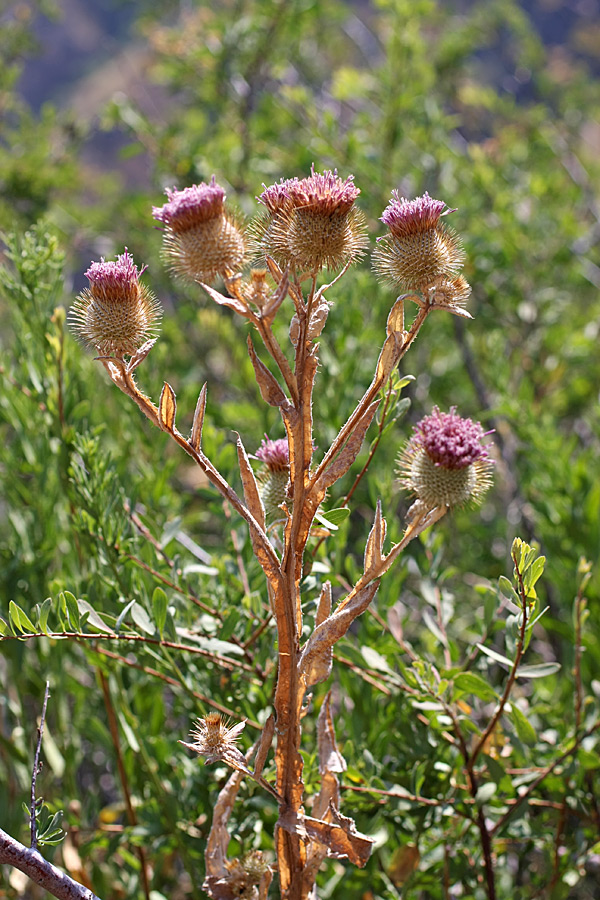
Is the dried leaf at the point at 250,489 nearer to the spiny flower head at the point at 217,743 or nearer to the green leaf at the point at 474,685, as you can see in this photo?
the spiny flower head at the point at 217,743

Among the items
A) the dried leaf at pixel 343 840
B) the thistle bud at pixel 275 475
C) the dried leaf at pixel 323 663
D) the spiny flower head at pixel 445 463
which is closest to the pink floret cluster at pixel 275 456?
the thistle bud at pixel 275 475

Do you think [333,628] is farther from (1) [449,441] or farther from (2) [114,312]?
(2) [114,312]

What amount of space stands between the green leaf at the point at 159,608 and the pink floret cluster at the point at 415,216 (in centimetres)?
71

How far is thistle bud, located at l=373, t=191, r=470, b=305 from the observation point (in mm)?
1115

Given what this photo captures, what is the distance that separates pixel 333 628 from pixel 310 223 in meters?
0.55

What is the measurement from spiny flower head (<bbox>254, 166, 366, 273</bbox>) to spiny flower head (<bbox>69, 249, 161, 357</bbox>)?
198mm

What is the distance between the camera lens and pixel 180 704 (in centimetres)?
188

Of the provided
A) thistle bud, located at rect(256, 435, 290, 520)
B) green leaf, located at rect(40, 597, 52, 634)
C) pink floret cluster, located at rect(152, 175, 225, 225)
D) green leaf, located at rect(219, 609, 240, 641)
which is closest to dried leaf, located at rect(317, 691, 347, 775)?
green leaf, located at rect(219, 609, 240, 641)

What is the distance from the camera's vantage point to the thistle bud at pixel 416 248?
43.9 inches

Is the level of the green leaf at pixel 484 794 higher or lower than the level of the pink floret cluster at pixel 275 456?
lower

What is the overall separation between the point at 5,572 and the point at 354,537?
123 cm

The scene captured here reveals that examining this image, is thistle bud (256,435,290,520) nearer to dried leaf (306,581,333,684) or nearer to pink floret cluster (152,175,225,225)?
dried leaf (306,581,333,684)

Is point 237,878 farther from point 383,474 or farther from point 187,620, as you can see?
point 383,474

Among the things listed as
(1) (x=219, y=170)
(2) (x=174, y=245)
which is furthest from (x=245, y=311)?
(1) (x=219, y=170)
